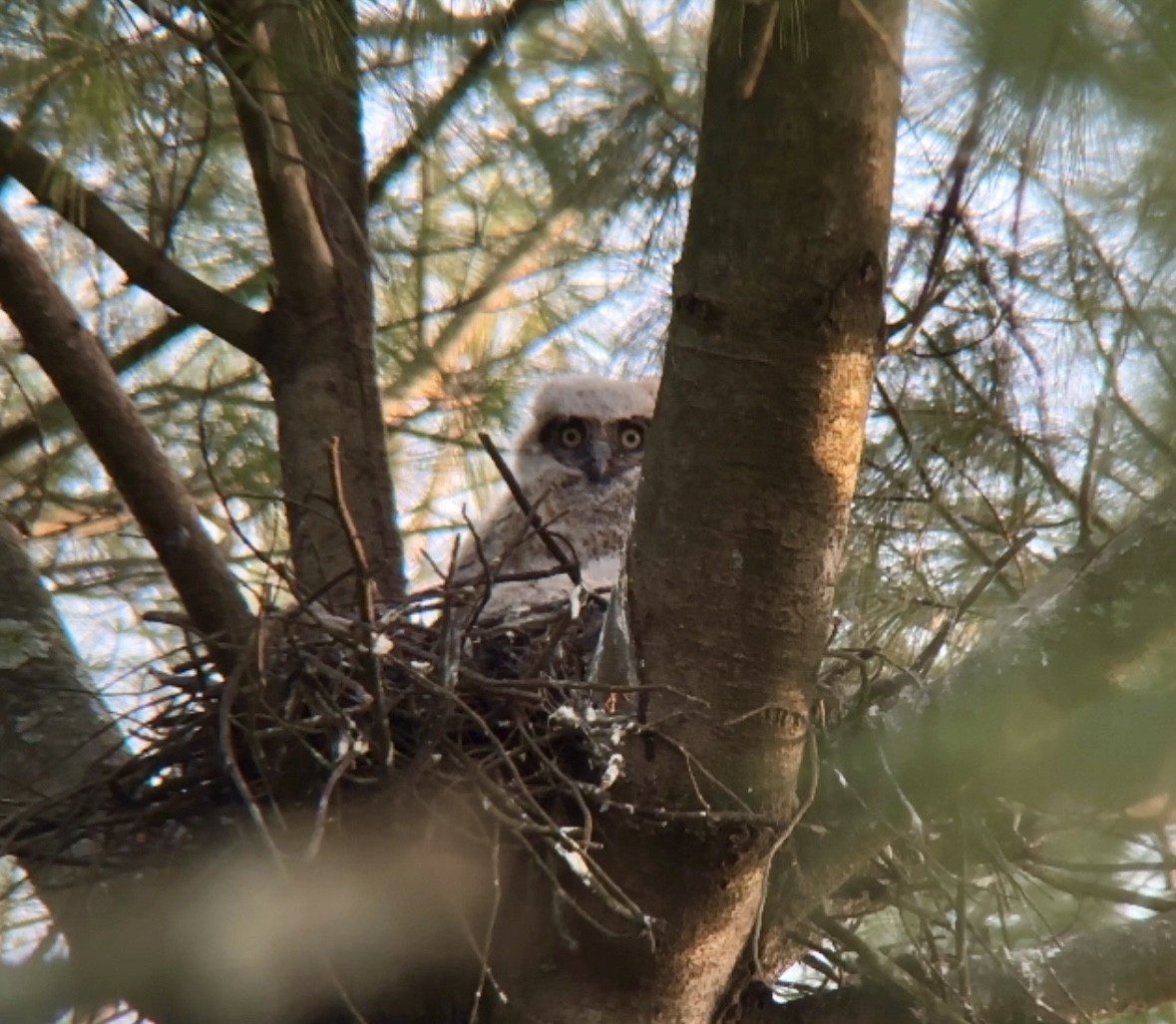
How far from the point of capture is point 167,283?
9.27ft

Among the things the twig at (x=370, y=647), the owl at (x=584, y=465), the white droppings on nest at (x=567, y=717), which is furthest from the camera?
the owl at (x=584, y=465)

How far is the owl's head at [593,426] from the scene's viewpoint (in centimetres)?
357

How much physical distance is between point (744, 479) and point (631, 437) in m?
1.71

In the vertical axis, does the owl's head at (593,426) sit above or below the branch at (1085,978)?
above

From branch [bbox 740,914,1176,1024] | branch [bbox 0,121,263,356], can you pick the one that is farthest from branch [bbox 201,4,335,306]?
branch [bbox 740,914,1176,1024]

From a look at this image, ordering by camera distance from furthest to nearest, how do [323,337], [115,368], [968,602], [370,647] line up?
[115,368] → [323,337] → [968,602] → [370,647]

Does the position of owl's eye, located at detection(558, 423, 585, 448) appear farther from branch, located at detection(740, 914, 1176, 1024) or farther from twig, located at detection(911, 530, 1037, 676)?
branch, located at detection(740, 914, 1176, 1024)

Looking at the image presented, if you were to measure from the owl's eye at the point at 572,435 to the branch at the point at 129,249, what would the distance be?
36.4 inches

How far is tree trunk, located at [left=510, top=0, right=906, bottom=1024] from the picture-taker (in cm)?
183

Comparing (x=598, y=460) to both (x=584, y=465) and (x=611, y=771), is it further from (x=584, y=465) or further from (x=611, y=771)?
(x=611, y=771)

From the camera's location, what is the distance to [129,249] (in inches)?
109

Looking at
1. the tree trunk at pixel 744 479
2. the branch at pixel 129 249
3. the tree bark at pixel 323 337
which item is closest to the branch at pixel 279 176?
the tree bark at pixel 323 337

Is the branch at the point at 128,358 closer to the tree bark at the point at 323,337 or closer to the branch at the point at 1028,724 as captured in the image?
the tree bark at the point at 323,337

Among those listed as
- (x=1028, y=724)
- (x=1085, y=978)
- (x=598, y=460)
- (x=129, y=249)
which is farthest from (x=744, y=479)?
(x=598, y=460)
